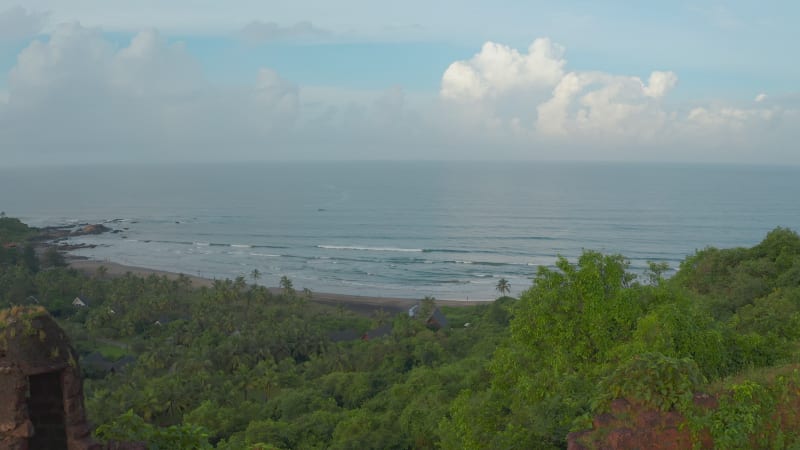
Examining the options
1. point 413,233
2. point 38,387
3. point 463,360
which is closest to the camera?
point 38,387

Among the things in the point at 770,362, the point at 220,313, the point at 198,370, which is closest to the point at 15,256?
the point at 220,313

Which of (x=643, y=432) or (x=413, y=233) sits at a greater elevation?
(x=643, y=432)

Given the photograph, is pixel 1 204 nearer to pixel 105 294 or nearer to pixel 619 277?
pixel 105 294

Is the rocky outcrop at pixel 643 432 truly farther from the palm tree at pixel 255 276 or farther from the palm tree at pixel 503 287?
the palm tree at pixel 255 276

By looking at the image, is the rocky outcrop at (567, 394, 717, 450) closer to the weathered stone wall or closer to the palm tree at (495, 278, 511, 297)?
the weathered stone wall

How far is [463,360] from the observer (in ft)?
127

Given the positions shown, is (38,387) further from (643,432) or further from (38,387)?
(643,432)

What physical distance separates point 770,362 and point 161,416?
122 feet

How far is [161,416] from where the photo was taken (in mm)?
39688

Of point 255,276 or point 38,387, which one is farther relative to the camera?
point 255,276

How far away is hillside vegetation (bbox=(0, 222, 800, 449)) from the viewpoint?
1101 centimetres

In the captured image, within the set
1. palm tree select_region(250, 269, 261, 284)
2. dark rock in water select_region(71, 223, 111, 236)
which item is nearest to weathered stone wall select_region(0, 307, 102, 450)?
palm tree select_region(250, 269, 261, 284)

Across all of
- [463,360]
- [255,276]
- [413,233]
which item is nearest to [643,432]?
[463,360]

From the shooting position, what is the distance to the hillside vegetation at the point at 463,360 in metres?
11.0
